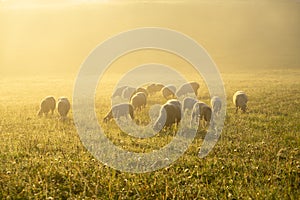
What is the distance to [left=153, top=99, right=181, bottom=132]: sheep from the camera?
14266mm

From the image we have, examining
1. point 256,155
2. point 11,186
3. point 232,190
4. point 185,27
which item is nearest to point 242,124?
point 256,155

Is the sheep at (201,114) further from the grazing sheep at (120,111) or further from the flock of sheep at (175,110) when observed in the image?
the grazing sheep at (120,111)

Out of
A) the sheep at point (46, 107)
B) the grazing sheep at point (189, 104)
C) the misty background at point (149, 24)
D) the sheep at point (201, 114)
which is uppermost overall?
the misty background at point (149, 24)

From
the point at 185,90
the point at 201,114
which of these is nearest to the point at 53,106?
the point at 201,114

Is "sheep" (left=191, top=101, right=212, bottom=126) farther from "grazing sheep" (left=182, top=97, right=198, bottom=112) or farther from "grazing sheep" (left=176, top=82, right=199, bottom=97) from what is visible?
"grazing sheep" (left=176, top=82, right=199, bottom=97)

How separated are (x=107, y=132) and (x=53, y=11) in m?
108

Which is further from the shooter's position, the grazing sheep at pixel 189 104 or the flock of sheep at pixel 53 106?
the flock of sheep at pixel 53 106

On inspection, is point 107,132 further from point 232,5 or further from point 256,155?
point 232,5

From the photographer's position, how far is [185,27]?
10369 cm

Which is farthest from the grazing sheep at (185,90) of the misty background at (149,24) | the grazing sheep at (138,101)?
the misty background at (149,24)

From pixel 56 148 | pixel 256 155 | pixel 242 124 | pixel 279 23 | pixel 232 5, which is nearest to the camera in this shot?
pixel 256 155

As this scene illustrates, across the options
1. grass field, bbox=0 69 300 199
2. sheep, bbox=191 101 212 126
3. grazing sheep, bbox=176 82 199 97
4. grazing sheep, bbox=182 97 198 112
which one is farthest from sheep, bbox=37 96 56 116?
grazing sheep, bbox=176 82 199 97

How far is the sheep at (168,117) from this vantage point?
46.8 ft

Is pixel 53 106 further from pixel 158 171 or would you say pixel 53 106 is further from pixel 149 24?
pixel 149 24
